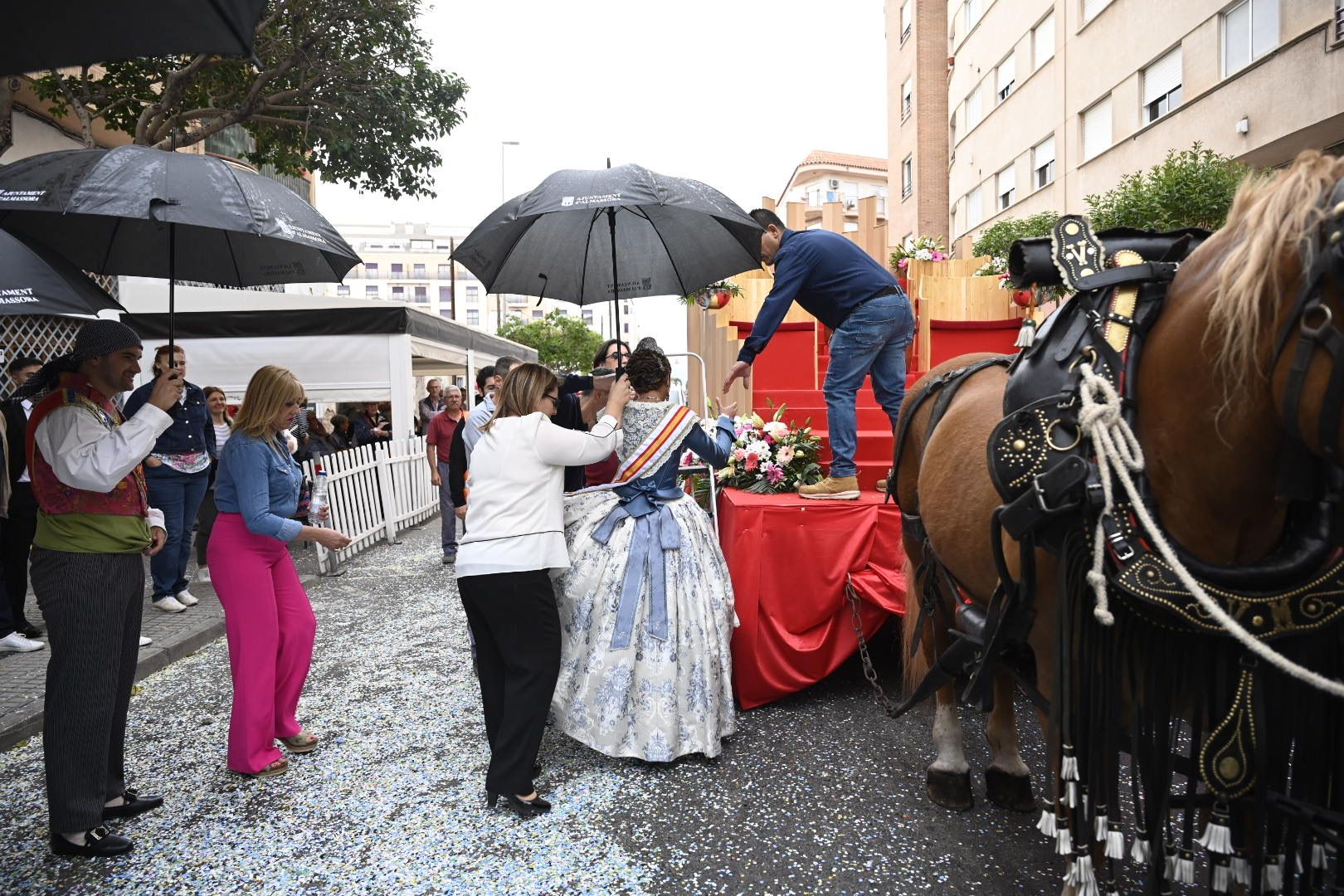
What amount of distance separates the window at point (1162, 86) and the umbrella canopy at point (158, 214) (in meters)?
16.6

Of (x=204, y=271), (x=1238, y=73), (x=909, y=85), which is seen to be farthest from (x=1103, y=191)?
(x=204, y=271)

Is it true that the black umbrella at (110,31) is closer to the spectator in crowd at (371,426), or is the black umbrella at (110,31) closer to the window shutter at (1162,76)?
the spectator in crowd at (371,426)

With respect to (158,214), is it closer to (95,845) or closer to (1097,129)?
(95,845)

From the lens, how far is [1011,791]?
119 inches

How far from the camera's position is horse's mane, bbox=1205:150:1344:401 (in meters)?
1.38

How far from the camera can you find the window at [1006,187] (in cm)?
2148

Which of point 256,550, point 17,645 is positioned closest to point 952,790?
point 256,550

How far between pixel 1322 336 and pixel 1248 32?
15677mm

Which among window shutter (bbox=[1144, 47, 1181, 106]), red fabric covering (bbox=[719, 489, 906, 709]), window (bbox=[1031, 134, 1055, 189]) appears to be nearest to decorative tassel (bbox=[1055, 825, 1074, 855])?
red fabric covering (bbox=[719, 489, 906, 709])

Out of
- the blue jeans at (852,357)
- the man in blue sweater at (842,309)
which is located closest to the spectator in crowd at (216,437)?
the man in blue sweater at (842,309)

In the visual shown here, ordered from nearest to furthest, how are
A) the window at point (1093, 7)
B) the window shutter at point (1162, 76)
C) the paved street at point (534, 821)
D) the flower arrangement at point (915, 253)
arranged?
the paved street at point (534, 821)
the flower arrangement at point (915, 253)
the window shutter at point (1162, 76)
the window at point (1093, 7)

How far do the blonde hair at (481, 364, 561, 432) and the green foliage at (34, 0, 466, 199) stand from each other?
23.7ft

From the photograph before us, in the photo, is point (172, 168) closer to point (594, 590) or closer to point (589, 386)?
point (589, 386)

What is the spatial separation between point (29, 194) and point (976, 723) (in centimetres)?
465
